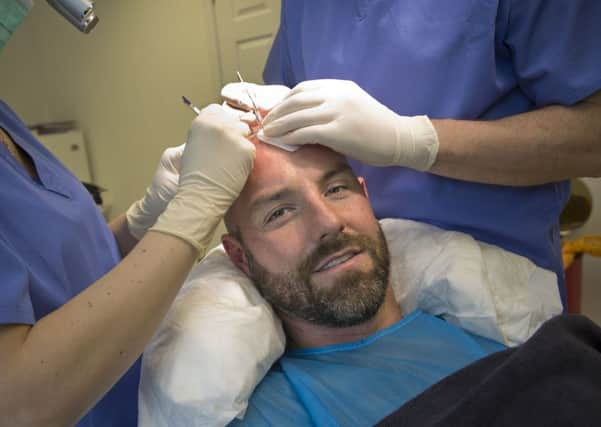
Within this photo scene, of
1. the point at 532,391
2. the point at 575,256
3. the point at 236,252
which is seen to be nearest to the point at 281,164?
the point at 236,252

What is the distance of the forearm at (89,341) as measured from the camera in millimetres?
659

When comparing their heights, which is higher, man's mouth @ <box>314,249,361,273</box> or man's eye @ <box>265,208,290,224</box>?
man's eye @ <box>265,208,290,224</box>

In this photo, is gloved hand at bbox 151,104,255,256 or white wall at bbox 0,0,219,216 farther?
white wall at bbox 0,0,219,216

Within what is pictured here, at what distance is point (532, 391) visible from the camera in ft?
2.38

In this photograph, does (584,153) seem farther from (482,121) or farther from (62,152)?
(62,152)

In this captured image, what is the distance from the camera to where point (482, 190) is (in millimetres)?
1140

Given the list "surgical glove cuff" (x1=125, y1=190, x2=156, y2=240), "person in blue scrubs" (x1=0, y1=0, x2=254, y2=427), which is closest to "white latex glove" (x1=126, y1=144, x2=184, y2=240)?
"surgical glove cuff" (x1=125, y1=190, x2=156, y2=240)

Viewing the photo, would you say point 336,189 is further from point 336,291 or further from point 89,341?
point 89,341

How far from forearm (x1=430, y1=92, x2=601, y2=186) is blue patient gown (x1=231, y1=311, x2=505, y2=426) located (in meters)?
0.37

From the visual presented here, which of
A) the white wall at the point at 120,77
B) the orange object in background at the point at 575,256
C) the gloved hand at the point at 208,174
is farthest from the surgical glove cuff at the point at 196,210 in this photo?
the white wall at the point at 120,77

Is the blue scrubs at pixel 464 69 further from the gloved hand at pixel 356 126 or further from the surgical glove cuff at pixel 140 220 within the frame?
the surgical glove cuff at pixel 140 220

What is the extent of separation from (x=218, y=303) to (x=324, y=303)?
0.73 ft

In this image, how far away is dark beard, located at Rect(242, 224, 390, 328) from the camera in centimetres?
104

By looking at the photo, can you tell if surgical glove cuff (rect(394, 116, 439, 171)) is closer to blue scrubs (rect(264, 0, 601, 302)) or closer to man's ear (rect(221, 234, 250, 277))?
blue scrubs (rect(264, 0, 601, 302))
